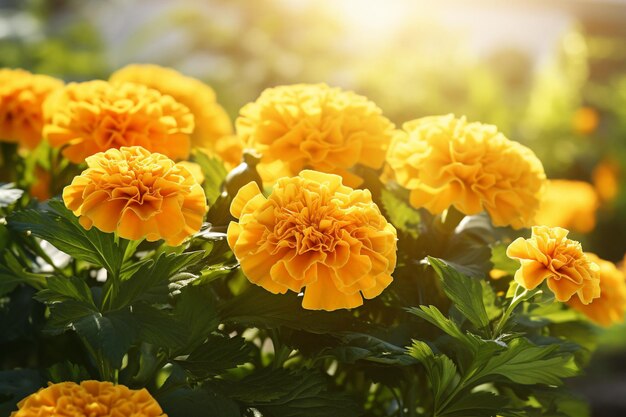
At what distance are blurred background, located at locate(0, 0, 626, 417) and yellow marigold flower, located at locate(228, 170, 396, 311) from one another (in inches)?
103

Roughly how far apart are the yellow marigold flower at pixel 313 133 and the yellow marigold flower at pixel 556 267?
12.0 inches

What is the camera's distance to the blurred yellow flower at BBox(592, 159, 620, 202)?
6.91 meters

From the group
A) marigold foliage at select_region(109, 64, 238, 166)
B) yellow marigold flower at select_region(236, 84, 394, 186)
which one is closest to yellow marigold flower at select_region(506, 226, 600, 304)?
yellow marigold flower at select_region(236, 84, 394, 186)

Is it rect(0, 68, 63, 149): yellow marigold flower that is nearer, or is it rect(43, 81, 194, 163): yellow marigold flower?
rect(43, 81, 194, 163): yellow marigold flower

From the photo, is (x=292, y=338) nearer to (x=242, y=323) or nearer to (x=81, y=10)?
(x=242, y=323)

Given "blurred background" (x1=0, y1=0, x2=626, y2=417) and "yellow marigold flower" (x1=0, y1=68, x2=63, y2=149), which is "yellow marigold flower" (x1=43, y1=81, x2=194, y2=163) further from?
"blurred background" (x1=0, y1=0, x2=626, y2=417)

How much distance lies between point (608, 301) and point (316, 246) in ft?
1.81

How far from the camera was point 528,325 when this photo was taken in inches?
45.0

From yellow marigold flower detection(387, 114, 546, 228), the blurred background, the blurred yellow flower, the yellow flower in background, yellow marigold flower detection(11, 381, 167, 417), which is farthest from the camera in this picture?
the blurred yellow flower

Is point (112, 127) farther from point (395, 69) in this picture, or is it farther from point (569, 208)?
point (395, 69)

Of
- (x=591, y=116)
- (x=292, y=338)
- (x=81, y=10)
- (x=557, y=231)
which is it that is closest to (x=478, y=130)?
(x=557, y=231)

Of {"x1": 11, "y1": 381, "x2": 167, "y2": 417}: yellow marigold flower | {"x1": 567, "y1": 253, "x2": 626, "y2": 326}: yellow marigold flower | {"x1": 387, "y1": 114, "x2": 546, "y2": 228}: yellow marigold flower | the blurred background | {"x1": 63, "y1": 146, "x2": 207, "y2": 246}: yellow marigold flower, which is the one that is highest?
{"x1": 63, "y1": 146, "x2": 207, "y2": 246}: yellow marigold flower

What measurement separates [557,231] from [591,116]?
7.18m

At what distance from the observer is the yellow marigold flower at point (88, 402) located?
32.5 inches
